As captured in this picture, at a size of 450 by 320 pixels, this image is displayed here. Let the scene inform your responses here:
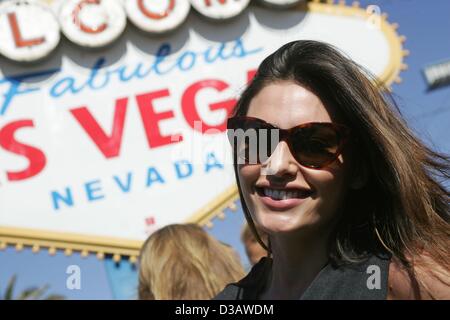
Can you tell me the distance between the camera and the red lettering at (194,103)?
11.9ft

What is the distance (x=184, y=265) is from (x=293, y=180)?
217 centimetres

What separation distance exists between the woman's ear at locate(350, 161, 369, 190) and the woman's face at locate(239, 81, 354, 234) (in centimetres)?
2

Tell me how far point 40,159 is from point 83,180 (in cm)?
26

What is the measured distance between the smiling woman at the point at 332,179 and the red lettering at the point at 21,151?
2.74 metres

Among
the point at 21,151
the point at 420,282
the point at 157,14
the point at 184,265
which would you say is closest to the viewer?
the point at 420,282

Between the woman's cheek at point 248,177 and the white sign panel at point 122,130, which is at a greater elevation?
the woman's cheek at point 248,177

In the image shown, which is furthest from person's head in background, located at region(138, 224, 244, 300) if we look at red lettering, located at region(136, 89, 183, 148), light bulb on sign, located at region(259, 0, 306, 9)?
light bulb on sign, located at region(259, 0, 306, 9)

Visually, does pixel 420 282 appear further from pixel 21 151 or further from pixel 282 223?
pixel 21 151

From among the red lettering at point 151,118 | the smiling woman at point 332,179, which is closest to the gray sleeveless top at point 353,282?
the smiling woman at point 332,179

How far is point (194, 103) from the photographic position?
3.67 meters

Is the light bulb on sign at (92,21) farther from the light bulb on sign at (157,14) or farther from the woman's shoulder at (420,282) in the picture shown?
the woman's shoulder at (420,282)

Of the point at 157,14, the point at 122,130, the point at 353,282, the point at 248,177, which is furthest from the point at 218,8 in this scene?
the point at 353,282

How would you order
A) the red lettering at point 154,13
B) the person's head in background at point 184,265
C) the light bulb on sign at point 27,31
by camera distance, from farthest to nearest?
the red lettering at point 154,13
the light bulb on sign at point 27,31
the person's head in background at point 184,265

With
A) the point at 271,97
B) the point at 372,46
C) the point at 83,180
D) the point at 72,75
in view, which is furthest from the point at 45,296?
the point at 271,97
